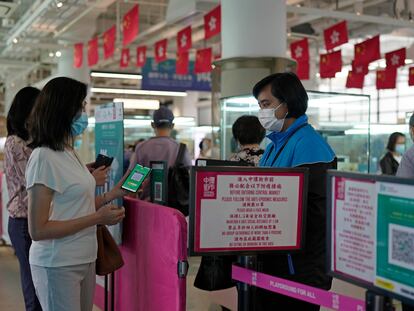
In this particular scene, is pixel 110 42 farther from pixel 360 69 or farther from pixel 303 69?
pixel 360 69

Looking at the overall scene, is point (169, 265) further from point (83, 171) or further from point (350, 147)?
point (350, 147)

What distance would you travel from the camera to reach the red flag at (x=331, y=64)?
10.9 meters

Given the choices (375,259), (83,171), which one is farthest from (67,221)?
(375,259)

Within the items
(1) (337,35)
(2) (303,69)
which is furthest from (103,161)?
(2) (303,69)

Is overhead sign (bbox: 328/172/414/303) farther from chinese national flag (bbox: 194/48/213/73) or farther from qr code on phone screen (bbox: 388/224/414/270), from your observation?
chinese national flag (bbox: 194/48/213/73)

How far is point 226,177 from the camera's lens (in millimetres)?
1982

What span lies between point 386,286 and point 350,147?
5.24 metres

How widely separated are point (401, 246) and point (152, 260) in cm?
182

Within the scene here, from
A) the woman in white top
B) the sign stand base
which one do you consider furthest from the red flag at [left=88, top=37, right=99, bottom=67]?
the sign stand base

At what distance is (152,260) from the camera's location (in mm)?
3109

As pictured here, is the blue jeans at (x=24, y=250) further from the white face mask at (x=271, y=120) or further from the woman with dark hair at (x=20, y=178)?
the white face mask at (x=271, y=120)

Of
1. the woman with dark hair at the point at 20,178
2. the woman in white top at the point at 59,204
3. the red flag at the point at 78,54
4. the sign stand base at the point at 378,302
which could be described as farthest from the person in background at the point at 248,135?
the red flag at the point at 78,54

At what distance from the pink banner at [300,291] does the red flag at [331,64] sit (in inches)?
368

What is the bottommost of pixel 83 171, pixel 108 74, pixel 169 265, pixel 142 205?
pixel 169 265
